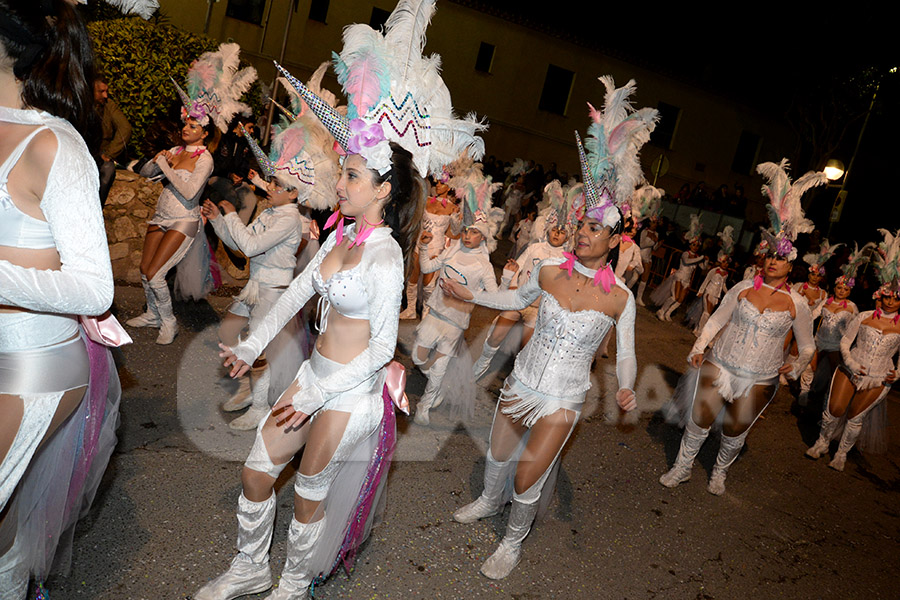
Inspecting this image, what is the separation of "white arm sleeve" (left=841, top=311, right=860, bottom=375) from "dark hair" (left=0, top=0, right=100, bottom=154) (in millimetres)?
7792

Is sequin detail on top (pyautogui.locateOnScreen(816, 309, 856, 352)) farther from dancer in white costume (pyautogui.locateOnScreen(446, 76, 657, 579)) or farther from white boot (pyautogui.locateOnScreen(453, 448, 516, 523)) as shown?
white boot (pyautogui.locateOnScreen(453, 448, 516, 523))

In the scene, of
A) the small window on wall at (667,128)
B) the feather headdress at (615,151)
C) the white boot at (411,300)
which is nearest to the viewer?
the feather headdress at (615,151)

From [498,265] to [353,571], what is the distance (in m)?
12.5

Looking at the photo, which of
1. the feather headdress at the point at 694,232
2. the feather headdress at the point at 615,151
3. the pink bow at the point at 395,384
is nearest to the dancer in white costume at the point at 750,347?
the feather headdress at the point at 615,151

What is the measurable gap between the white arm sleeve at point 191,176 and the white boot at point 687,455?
4885 millimetres

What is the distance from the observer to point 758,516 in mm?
5613

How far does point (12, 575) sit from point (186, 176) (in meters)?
4.12

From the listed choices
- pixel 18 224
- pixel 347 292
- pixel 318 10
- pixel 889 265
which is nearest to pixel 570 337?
pixel 347 292

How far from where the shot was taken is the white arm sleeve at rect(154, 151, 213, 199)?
5680 mm

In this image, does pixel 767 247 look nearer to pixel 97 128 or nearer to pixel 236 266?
pixel 97 128

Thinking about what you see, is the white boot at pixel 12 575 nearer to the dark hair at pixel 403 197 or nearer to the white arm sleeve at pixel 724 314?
the dark hair at pixel 403 197

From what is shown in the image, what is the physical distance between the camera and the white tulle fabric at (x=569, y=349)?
3799 millimetres

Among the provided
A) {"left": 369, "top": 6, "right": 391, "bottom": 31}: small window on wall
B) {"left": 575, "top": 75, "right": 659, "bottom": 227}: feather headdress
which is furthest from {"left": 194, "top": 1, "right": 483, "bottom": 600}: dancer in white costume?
{"left": 369, "top": 6, "right": 391, "bottom": 31}: small window on wall

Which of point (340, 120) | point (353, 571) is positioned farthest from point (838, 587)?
point (340, 120)
